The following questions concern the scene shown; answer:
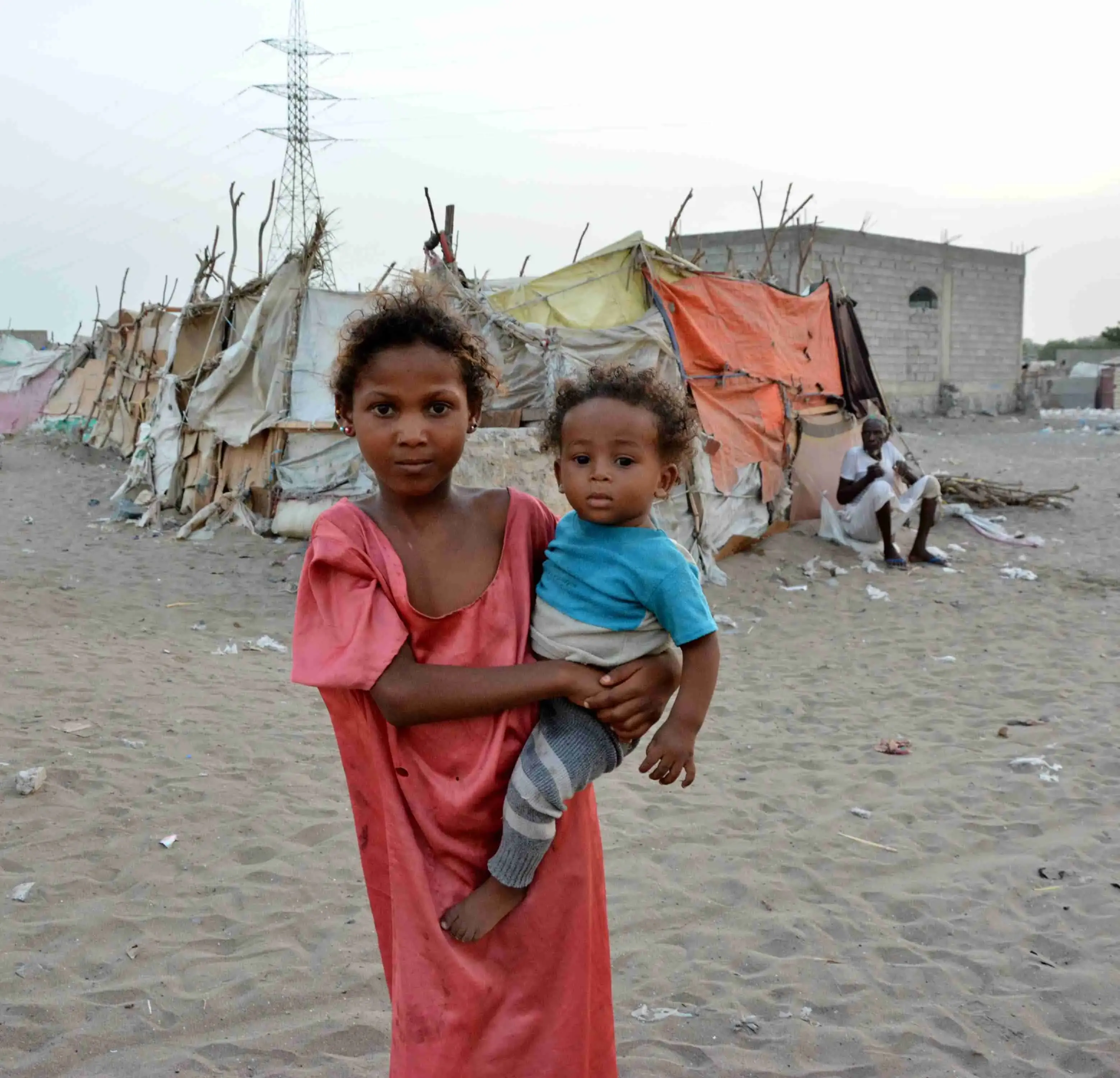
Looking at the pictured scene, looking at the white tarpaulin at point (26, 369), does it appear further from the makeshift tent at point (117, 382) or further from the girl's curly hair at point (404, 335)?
the girl's curly hair at point (404, 335)

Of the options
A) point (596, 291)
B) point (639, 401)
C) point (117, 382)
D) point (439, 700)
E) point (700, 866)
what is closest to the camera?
point (439, 700)

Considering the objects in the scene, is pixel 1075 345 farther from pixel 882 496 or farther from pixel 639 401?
pixel 639 401

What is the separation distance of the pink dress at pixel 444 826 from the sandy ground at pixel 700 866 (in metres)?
1.04

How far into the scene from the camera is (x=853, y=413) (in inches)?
395

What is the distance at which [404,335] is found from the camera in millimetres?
Result: 1342

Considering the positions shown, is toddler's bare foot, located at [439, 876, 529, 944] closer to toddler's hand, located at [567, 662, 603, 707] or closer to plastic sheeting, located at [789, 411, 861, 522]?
toddler's hand, located at [567, 662, 603, 707]

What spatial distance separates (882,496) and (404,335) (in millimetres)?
7408

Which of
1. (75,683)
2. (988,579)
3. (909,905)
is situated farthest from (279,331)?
(909,905)

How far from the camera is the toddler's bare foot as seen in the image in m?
1.32

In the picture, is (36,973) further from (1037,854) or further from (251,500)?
(251,500)

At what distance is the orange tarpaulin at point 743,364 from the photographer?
27.0 ft

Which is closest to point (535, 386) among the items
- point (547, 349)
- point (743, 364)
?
point (547, 349)

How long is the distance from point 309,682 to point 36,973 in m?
1.94

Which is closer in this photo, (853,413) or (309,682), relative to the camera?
(309,682)
